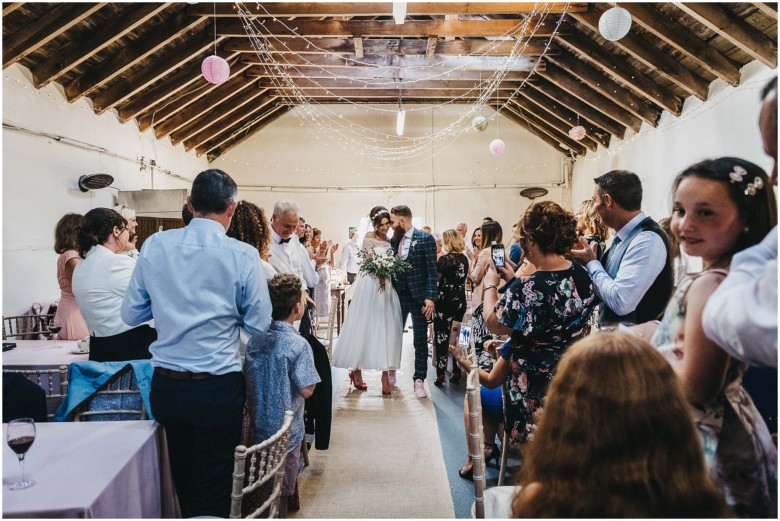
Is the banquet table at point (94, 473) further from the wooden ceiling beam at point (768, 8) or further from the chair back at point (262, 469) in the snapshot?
the wooden ceiling beam at point (768, 8)

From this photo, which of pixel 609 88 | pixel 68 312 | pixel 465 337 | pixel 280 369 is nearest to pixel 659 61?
pixel 609 88

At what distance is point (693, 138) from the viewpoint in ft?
18.4

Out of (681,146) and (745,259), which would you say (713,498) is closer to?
(745,259)

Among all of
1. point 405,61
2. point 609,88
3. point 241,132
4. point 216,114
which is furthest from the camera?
point 241,132

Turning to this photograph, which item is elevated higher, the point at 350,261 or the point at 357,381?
the point at 350,261

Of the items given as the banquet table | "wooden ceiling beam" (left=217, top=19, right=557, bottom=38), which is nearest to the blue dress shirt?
the banquet table

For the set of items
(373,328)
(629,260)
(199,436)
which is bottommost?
(199,436)

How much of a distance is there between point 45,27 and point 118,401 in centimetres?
421

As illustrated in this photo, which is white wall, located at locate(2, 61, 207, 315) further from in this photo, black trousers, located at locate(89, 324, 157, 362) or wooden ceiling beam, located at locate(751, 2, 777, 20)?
wooden ceiling beam, located at locate(751, 2, 777, 20)

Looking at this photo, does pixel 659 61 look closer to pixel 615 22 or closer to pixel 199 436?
pixel 615 22

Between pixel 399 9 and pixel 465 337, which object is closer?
pixel 465 337

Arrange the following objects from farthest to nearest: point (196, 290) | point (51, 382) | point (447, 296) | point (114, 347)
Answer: point (447, 296)
point (114, 347)
point (51, 382)
point (196, 290)

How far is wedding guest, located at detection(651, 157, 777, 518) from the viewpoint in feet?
3.04

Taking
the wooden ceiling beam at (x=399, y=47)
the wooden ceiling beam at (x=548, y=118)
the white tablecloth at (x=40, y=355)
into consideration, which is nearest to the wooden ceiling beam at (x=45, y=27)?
the wooden ceiling beam at (x=399, y=47)
